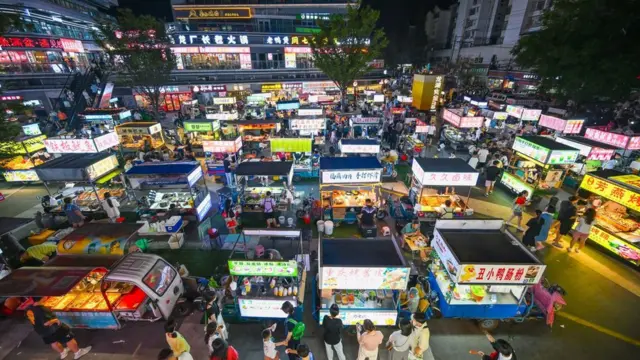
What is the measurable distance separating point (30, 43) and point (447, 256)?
47.6 m

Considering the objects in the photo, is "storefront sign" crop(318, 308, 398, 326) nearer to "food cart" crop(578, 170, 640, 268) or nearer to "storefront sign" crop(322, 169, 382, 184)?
"storefront sign" crop(322, 169, 382, 184)

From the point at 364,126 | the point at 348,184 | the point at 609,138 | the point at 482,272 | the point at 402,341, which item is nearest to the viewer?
the point at 402,341

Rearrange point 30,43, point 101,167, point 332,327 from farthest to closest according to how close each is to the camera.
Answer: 1. point 30,43
2. point 101,167
3. point 332,327

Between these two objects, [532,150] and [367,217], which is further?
[532,150]

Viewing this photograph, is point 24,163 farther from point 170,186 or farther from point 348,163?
point 348,163

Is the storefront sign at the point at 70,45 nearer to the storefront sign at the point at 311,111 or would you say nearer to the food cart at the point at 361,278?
the storefront sign at the point at 311,111

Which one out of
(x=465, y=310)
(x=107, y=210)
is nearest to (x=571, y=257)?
(x=465, y=310)

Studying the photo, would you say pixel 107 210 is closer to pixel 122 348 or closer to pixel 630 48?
pixel 122 348

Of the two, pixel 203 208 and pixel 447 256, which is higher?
pixel 447 256

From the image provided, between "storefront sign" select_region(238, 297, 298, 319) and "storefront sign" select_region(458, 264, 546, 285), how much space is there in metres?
4.95

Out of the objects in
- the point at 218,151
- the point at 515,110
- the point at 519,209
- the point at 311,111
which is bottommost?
the point at 519,209

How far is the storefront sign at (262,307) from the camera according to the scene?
786 centimetres

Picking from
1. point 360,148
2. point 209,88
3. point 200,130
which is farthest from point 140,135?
point 209,88

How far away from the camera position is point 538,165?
16.0 m
